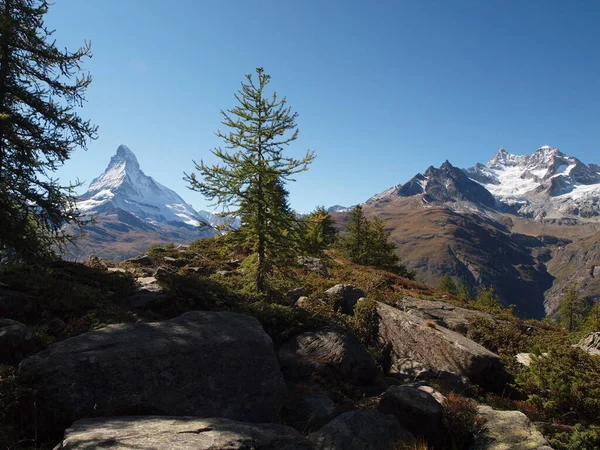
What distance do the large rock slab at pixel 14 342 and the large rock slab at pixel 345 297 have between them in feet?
41.9

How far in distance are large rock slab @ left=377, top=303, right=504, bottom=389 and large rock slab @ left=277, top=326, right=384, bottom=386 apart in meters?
1.76

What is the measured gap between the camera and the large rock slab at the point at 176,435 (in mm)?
5180

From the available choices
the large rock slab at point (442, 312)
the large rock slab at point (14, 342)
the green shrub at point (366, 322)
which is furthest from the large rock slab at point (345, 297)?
the large rock slab at point (14, 342)

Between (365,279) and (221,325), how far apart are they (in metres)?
16.9

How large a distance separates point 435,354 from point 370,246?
89.9 ft

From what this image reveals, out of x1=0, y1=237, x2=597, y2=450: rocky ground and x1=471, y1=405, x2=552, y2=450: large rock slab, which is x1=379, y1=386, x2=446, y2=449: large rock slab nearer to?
x1=0, y1=237, x2=597, y2=450: rocky ground

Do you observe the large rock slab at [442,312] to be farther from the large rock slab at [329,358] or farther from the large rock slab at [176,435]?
the large rock slab at [176,435]

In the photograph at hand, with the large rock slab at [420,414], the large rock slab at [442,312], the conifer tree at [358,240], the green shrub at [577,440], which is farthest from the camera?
the conifer tree at [358,240]

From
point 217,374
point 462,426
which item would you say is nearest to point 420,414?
point 462,426

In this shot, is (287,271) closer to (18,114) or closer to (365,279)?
(365,279)

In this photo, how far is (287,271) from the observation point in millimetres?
17141

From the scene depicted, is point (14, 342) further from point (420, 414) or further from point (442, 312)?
point (442, 312)

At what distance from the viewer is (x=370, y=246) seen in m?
40.1

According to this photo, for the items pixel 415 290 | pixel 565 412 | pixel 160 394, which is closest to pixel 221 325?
pixel 160 394
